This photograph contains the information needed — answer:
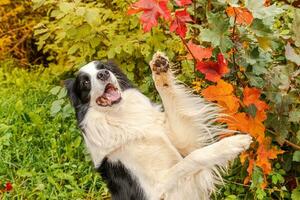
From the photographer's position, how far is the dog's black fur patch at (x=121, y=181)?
11.9 ft

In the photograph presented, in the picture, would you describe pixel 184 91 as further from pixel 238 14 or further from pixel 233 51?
pixel 238 14

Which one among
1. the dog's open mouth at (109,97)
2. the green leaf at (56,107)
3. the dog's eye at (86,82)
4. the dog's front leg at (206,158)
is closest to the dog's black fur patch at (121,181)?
the dog's front leg at (206,158)

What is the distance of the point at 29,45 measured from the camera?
7.69 metres

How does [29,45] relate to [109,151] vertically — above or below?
below

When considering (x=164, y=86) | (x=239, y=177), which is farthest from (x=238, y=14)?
(x=239, y=177)

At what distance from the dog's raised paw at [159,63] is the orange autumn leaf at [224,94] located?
0.26 meters

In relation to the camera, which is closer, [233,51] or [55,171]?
[233,51]

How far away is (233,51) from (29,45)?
15.6ft

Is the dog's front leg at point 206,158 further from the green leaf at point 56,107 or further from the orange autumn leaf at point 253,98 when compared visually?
the green leaf at point 56,107

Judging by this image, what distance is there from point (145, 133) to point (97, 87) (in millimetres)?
395

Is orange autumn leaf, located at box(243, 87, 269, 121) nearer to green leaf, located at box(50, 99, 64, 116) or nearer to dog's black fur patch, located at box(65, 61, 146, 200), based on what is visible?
dog's black fur patch, located at box(65, 61, 146, 200)

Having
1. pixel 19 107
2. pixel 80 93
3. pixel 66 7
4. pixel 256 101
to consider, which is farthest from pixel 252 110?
pixel 19 107

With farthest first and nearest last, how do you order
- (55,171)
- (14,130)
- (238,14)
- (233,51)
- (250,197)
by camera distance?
(14,130)
(55,171)
(250,197)
(233,51)
(238,14)

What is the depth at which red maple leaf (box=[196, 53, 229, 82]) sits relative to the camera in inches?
131
